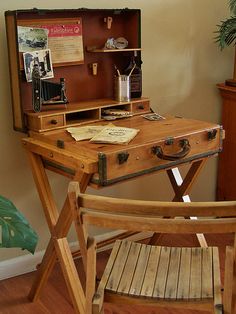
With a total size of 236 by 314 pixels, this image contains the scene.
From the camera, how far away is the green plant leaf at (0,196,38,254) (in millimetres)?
1402

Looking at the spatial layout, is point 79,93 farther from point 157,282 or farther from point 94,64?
point 157,282

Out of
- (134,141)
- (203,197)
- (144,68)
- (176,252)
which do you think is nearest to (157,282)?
(176,252)

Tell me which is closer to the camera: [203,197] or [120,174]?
[120,174]

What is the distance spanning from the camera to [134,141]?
2020 millimetres

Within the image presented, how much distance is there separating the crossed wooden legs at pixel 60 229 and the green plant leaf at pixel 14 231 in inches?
19.1

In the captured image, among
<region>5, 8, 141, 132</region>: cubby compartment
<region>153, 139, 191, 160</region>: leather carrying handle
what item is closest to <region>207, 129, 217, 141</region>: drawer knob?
<region>153, 139, 191, 160</region>: leather carrying handle

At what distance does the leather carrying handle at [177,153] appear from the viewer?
202cm

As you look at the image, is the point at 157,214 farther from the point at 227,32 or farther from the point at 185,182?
the point at 227,32

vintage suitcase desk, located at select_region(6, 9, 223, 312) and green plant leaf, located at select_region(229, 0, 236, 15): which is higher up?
green plant leaf, located at select_region(229, 0, 236, 15)

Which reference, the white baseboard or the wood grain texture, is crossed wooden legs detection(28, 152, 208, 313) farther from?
the white baseboard

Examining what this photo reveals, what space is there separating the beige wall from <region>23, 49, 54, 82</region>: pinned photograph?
0.43 ft

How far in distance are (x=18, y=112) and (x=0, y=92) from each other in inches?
5.6

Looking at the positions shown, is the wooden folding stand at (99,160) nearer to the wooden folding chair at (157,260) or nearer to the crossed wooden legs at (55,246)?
the crossed wooden legs at (55,246)

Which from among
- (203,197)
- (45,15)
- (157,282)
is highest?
(45,15)
